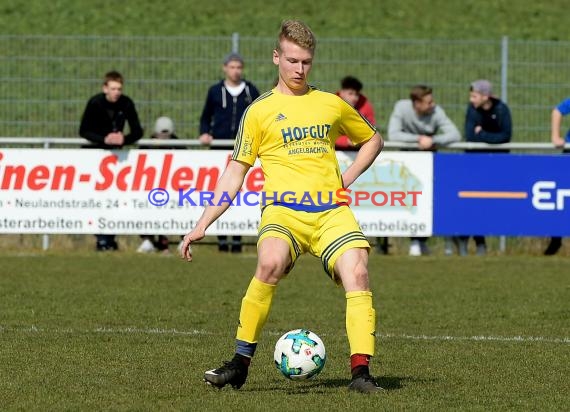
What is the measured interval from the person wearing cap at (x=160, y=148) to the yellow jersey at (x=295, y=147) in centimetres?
922

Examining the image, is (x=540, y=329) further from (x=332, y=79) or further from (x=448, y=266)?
(x=332, y=79)

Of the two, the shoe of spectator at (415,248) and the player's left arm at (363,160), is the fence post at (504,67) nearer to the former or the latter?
the shoe of spectator at (415,248)

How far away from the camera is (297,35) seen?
307 inches

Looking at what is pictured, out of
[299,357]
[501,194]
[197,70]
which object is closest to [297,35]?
[299,357]

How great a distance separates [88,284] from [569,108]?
580cm

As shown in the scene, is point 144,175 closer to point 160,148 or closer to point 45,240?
point 160,148

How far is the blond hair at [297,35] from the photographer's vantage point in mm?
7781

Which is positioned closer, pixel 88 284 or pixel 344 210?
pixel 344 210

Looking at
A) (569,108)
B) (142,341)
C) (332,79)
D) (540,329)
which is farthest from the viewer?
(332,79)

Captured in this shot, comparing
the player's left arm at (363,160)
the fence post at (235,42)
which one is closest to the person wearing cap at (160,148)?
the fence post at (235,42)

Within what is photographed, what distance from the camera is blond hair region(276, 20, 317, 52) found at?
7.78m

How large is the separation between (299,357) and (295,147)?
1171 millimetres

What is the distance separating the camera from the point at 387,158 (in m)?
16.6

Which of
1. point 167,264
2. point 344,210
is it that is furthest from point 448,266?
point 344,210
